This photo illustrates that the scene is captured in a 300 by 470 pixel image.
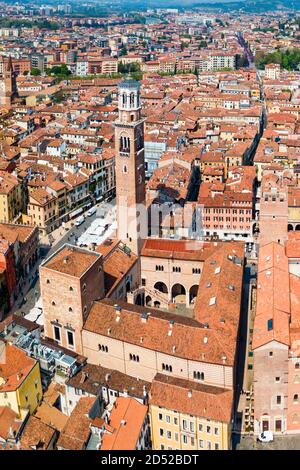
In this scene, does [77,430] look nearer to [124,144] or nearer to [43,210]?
[124,144]

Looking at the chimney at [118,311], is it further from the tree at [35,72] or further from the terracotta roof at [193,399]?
the tree at [35,72]

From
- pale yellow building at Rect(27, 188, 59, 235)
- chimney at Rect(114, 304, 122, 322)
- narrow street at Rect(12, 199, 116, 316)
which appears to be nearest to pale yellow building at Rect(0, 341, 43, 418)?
chimney at Rect(114, 304, 122, 322)

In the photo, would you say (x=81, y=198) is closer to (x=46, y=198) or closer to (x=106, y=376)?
(x=46, y=198)

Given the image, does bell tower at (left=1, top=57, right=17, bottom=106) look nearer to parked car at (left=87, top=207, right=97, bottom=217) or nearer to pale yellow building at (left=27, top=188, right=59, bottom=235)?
parked car at (left=87, top=207, right=97, bottom=217)

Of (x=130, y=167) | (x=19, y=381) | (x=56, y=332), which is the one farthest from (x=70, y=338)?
(x=130, y=167)

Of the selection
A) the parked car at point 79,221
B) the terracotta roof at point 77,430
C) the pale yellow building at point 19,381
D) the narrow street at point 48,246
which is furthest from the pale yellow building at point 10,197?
the terracotta roof at point 77,430
